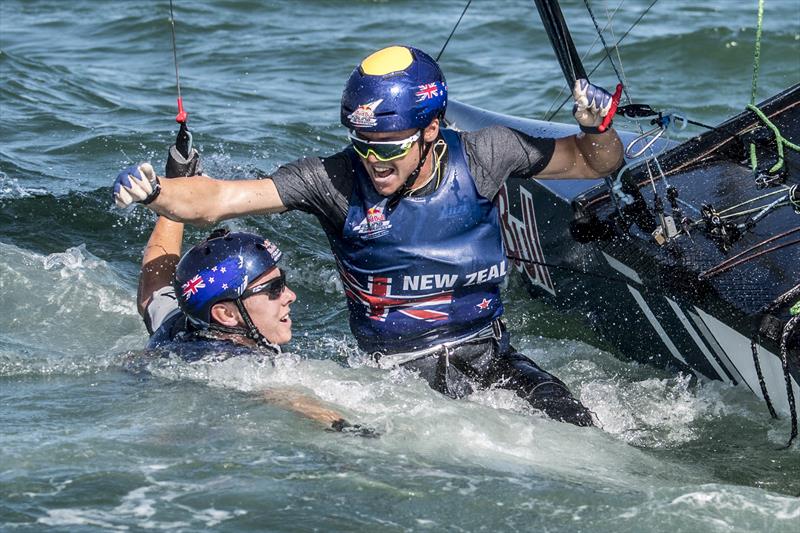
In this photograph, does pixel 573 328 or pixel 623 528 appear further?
pixel 573 328

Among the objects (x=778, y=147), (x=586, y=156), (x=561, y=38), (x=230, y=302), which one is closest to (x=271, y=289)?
(x=230, y=302)

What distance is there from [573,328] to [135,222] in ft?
10.4

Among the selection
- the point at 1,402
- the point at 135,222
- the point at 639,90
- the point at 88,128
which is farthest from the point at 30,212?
the point at 639,90

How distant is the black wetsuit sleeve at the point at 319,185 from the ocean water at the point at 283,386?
0.70m

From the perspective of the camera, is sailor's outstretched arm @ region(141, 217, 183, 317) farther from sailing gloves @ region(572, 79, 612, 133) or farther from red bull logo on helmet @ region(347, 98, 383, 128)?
sailing gloves @ region(572, 79, 612, 133)

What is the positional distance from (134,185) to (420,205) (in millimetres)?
1195

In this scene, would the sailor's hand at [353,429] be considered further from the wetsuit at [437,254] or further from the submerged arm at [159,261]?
the submerged arm at [159,261]

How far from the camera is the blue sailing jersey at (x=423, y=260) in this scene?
5.15m

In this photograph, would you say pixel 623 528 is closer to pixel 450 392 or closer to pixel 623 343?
pixel 450 392

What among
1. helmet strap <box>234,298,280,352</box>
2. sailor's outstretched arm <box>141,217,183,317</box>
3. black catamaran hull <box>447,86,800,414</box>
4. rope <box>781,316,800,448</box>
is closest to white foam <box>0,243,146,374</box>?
sailor's outstretched arm <box>141,217,183,317</box>

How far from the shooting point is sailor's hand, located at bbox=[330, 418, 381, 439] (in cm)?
488

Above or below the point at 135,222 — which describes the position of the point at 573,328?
below

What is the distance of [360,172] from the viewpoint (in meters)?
5.20

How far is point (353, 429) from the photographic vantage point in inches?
194
